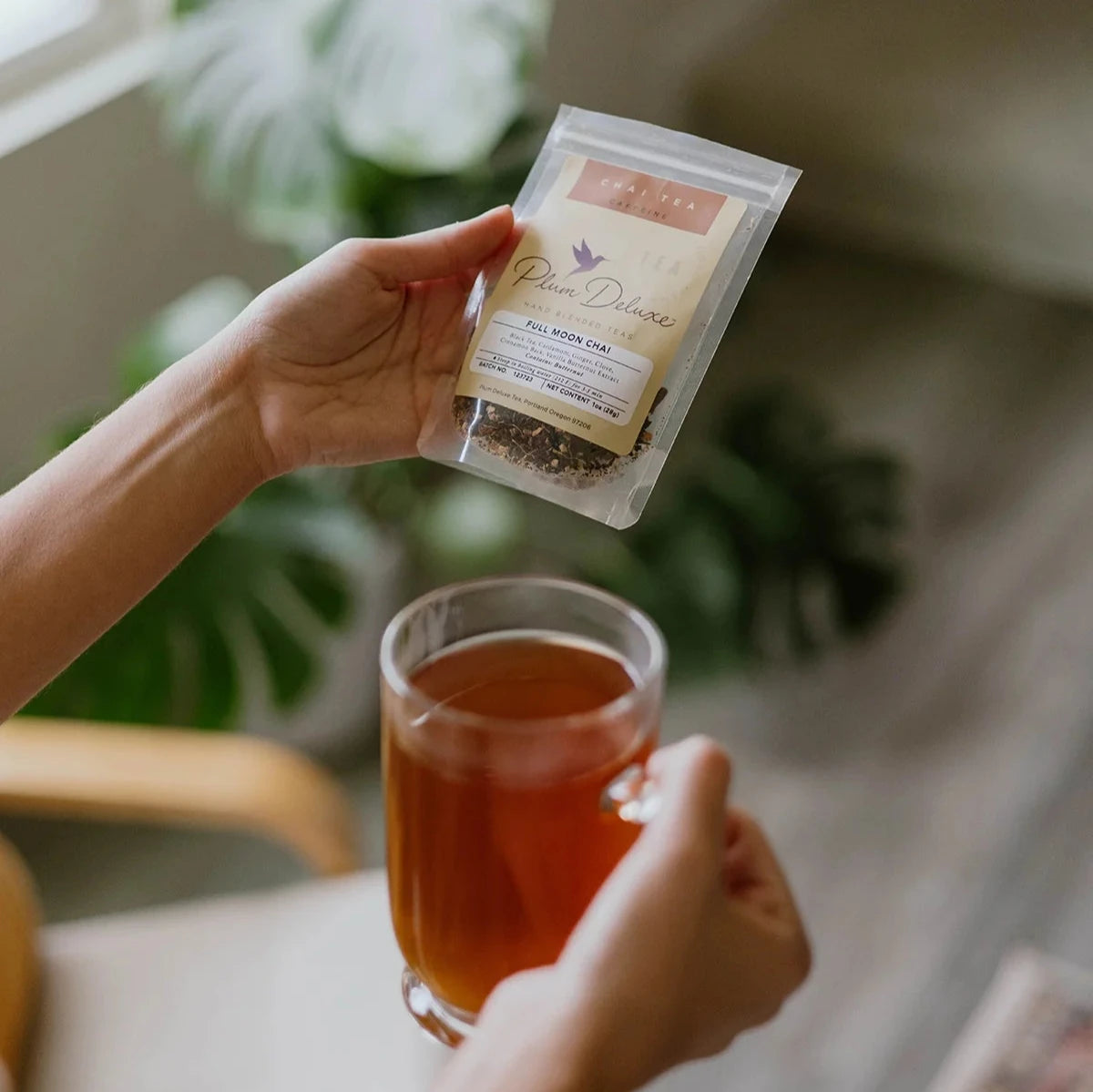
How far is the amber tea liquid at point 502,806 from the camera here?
0.61m

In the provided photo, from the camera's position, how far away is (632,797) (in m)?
0.64

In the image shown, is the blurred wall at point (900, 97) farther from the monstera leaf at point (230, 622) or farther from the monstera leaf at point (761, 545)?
the monstera leaf at point (230, 622)

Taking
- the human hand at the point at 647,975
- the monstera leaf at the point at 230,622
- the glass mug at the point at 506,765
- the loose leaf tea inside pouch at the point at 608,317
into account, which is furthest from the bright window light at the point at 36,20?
the human hand at the point at 647,975

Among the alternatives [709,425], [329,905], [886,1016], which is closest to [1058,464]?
[709,425]

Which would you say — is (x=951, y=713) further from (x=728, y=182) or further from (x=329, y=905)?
(x=728, y=182)

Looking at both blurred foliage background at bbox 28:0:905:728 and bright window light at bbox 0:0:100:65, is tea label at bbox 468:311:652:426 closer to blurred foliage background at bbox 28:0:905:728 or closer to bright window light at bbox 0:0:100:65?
blurred foliage background at bbox 28:0:905:728

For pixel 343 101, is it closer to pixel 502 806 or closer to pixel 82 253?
pixel 82 253

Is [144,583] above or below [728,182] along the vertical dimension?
below

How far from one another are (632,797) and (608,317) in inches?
9.9

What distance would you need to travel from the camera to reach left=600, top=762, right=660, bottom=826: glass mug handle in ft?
2.07

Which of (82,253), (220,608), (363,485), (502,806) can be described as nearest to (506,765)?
(502,806)

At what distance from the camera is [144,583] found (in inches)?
29.7

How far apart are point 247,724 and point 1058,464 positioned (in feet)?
4.75

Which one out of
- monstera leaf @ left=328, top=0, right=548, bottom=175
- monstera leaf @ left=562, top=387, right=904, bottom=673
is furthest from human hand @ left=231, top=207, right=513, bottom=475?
monstera leaf @ left=562, top=387, right=904, bottom=673
